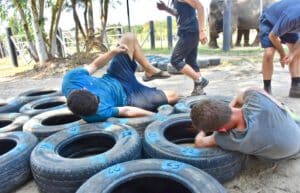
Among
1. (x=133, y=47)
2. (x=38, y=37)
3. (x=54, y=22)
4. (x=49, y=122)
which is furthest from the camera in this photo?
(x=54, y=22)

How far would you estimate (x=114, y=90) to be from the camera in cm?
336

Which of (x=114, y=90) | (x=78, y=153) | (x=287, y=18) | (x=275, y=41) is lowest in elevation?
(x=78, y=153)

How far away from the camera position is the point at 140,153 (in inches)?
100

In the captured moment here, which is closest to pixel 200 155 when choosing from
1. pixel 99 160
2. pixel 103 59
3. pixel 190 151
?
pixel 190 151

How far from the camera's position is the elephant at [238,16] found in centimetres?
1369

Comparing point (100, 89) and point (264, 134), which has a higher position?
point (100, 89)

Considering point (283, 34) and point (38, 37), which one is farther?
point (38, 37)

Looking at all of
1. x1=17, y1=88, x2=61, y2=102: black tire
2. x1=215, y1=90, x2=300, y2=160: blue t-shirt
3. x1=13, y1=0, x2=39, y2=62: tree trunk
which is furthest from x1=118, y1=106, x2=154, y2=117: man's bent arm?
x1=13, y1=0, x2=39, y2=62: tree trunk

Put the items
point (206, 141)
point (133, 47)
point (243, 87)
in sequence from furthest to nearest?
point (243, 87)
point (133, 47)
point (206, 141)

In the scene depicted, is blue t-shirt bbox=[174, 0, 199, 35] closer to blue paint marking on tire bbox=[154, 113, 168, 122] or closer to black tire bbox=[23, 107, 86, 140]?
blue paint marking on tire bbox=[154, 113, 168, 122]

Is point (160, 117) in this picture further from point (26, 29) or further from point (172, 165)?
point (26, 29)

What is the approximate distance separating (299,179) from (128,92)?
187cm

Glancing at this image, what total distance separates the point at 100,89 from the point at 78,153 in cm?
69

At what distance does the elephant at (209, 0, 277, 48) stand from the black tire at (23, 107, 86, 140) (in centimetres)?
1095
